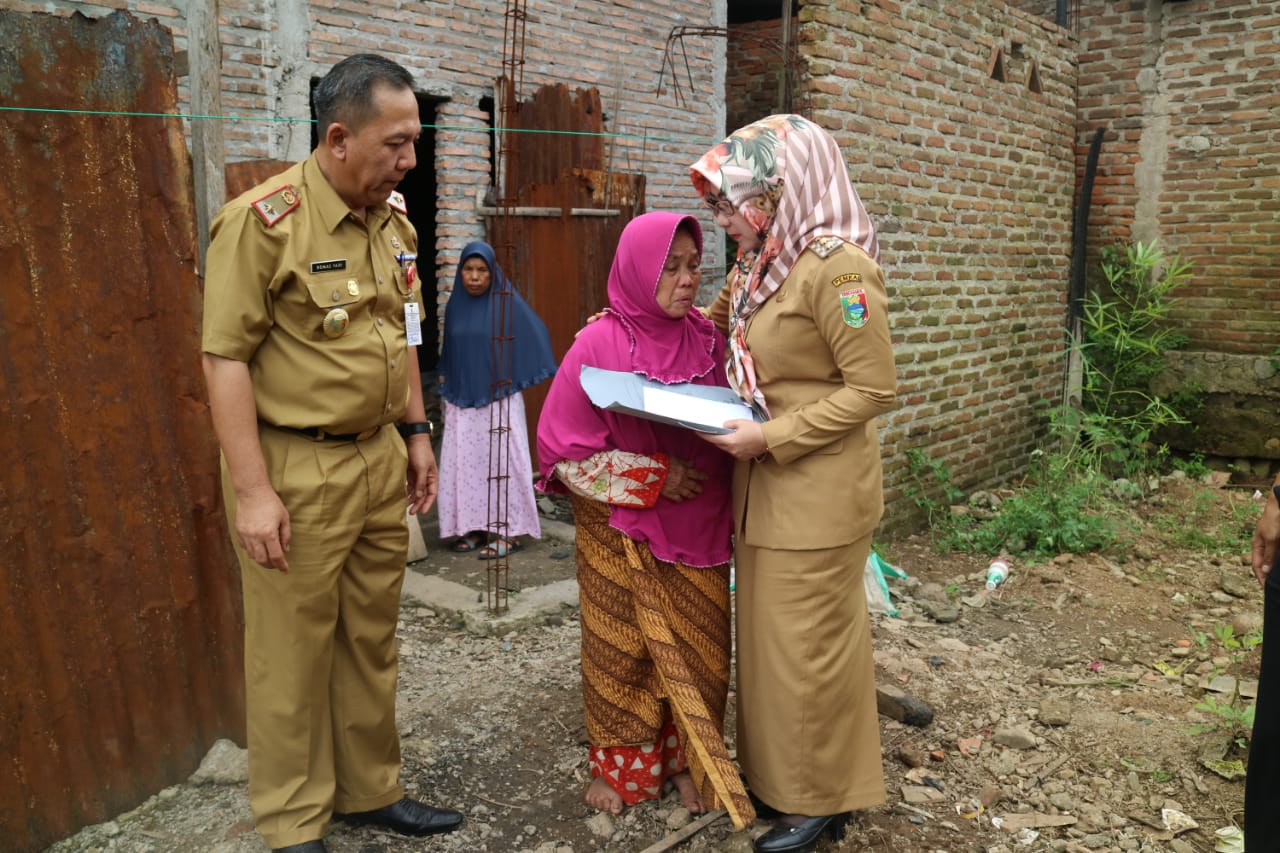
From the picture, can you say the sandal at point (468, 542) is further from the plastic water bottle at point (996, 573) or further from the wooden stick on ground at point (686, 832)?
the wooden stick on ground at point (686, 832)

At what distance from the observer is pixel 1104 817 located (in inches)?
125

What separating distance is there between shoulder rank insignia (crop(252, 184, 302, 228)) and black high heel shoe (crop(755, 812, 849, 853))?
6.75 feet

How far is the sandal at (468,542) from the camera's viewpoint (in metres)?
6.11

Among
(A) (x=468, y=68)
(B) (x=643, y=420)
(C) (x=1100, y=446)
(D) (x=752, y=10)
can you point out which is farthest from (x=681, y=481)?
(D) (x=752, y=10)

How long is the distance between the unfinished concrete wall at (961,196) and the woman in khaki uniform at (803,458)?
2959 millimetres

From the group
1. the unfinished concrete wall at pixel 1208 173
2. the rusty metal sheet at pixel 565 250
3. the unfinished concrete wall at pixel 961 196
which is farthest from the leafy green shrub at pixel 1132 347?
the rusty metal sheet at pixel 565 250

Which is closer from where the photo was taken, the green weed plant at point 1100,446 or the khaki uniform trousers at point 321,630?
the khaki uniform trousers at point 321,630

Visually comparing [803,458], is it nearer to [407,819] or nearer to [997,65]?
[407,819]

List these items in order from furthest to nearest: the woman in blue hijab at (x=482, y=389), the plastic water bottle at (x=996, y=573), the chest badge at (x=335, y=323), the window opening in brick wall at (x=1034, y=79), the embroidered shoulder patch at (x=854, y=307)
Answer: the window opening in brick wall at (x=1034, y=79) < the woman in blue hijab at (x=482, y=389) < the plastic water bottle at (x=996, y=573) < the embroidered shoulder patch at (x=854, y=307) < the chest badge at (x=335, y=323)

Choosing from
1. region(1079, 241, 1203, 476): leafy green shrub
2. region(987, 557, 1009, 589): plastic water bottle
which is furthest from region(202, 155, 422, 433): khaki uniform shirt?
region(1079, 241, 1203, 476): leafy green shrub

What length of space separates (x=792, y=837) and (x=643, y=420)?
122 centimetres

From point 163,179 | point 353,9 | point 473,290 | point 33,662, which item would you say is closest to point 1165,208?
point 473,290

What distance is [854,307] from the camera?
101 inches

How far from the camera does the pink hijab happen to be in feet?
9.14
